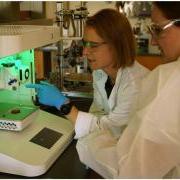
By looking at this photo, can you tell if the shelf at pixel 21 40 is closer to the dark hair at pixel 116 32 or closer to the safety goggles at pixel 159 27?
the dark hair at pixel 116 32

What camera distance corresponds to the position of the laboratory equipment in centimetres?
110

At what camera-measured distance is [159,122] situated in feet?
A: 2.71

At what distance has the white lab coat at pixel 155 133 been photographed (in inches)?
32.3

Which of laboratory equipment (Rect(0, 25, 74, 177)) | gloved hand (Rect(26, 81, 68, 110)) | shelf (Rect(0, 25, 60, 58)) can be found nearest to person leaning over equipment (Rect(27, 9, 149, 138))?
gloved hand (Rect(26, 81, 68, 110))

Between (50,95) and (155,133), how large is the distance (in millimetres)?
674

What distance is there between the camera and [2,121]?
1273 millimetres

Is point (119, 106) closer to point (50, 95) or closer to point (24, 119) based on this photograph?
point (50, 95)

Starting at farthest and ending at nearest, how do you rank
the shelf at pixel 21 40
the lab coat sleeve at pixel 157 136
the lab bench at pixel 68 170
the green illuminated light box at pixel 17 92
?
the green illuminated light box at pixel 17 92, the lab bench at pixel 68 170, the shelf at pixel 21 40, the lab coat sleeve at pixel 157 136

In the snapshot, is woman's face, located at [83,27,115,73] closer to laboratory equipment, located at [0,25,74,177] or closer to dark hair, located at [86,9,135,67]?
dark hair, located at [86,9,135,67]

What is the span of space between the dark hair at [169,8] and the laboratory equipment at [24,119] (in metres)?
0.50

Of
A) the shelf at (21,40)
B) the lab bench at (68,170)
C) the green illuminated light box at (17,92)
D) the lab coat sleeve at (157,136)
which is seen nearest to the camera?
the lab coat sleeve at (157,136)

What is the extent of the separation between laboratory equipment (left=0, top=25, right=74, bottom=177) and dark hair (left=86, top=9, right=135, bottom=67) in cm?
23

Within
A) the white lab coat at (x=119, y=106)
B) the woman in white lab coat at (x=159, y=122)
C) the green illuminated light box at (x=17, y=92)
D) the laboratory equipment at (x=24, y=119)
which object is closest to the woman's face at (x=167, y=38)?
the woman in white lab coat at (x=159, y=122)

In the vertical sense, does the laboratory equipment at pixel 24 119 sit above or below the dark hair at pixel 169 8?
below
